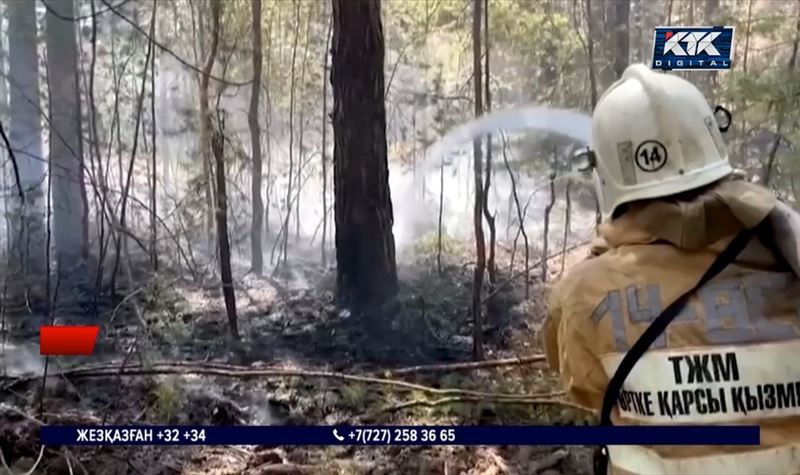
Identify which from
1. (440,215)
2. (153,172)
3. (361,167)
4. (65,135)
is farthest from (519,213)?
(65,135)

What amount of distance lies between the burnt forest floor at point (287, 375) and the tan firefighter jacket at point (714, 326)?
0.61m

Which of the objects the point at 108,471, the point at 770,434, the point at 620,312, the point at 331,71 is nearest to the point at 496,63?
the point at 331,71

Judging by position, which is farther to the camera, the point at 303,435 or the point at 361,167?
the point at 361,167

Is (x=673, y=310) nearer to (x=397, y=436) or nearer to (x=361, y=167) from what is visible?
(x=397, y=436)

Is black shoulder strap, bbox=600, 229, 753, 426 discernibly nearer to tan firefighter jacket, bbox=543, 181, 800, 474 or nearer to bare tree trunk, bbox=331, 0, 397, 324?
tan firefighter jacket, bbox=543, 181, 800, 474

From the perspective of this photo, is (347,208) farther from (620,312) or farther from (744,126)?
(744,126)

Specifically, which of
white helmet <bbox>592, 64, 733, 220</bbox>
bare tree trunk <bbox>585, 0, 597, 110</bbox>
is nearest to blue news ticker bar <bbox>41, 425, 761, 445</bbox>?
white helmet <bbox>592, 64, 733, 220</bbox>

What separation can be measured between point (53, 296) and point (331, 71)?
832 mm

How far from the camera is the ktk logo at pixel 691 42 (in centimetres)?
184

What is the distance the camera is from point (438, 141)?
6.36 ft

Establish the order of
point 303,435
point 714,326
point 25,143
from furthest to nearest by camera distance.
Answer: point 25,143 → point 303,435 → point 714,326

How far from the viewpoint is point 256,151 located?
6.39 feet

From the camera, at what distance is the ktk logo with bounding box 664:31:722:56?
1840mm

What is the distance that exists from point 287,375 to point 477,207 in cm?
60
